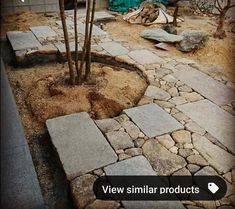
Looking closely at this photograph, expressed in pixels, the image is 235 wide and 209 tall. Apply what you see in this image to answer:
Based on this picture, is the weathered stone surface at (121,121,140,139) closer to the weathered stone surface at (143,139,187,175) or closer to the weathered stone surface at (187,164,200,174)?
the weathered stone surface at (143,139,187,175)

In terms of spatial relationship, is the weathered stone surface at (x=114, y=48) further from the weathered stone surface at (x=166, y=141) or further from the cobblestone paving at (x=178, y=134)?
the weathered stone surface at (x=166, y=141)

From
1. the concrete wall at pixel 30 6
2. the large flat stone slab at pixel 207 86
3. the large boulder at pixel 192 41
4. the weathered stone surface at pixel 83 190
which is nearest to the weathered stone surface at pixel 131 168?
the weathered stone surface at pixel 83 190

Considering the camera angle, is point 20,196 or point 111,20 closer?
point 20,196

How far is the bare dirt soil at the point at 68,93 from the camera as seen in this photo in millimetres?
3273

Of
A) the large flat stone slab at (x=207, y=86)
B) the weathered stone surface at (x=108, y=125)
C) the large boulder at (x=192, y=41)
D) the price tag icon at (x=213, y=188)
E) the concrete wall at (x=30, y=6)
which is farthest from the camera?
the concrete wall at (x=30, y=6)

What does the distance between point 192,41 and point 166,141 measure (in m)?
3.00

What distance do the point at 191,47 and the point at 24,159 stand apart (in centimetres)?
369

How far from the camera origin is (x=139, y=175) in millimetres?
2293

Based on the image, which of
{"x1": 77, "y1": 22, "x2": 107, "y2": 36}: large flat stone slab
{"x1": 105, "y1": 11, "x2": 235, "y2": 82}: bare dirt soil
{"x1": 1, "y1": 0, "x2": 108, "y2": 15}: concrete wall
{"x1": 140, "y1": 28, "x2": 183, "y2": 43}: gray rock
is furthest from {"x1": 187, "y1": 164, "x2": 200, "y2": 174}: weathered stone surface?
{"x1": 1, "y1": 0, "x2": 108, "y2": 15}: concrete wall

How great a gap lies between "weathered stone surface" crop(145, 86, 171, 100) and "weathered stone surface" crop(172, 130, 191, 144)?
2.36 ft

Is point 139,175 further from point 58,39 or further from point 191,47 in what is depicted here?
point 58,39

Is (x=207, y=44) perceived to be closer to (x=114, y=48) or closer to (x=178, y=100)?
(x=114, y=48)

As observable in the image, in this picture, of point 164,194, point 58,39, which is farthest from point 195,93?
point 58,39

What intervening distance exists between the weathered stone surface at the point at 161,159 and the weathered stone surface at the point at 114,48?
2478 millimetres
